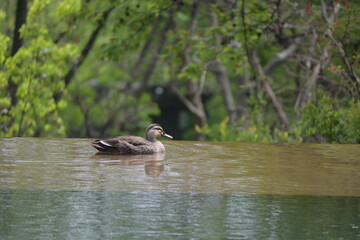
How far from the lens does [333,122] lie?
12750mm

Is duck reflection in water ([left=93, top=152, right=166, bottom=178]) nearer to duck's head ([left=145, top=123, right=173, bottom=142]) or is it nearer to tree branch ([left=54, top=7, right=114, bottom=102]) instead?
duck's head ([left=145, top=123, right=173, bottom=142])

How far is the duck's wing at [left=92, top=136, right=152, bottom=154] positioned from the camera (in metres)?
9.65

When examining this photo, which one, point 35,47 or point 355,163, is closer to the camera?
point 355,163

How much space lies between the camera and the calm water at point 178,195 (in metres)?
6.02

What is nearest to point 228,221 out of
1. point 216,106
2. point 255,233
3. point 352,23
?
point 255,233

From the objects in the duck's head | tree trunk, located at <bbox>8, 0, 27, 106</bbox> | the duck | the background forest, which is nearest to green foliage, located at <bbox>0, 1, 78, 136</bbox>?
the background forest

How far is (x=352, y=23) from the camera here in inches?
555

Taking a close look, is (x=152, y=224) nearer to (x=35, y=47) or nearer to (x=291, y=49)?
(x=35, y=47)

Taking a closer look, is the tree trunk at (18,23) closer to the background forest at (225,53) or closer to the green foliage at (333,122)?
the background forest at (225,53)

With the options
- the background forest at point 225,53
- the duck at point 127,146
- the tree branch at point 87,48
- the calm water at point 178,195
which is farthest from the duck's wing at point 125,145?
the tree branch at point 87,48

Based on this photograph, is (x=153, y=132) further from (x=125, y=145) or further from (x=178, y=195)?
(x=178, y=195)

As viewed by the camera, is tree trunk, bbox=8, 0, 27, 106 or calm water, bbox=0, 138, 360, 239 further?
tree trunk, bbox=8, 0, 27, 106

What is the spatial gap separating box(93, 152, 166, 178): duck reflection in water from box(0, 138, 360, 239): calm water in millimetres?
11

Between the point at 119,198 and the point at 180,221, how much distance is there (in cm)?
85
